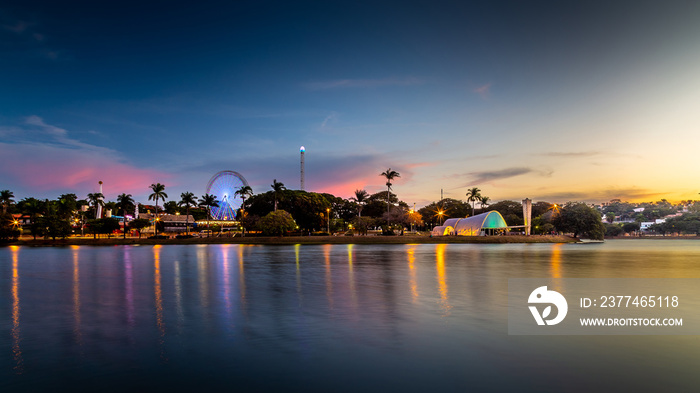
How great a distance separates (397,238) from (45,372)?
89588mm

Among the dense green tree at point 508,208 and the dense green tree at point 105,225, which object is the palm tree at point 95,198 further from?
the dense green tree at point 508,208

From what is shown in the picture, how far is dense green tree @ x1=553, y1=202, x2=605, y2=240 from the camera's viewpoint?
113 meters

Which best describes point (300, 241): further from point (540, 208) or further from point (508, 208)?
point (540, 208)

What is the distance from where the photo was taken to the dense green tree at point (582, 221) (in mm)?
113375

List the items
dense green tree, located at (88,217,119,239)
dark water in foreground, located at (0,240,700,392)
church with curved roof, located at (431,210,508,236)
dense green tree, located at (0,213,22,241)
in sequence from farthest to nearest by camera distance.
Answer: dense green tree, located at (88,217,119,239)
church with curved roof, located at (431,210,508,236)
dense green tree, located at (0,213,22,241)
dark water in foreground, located at (0,240,700,392)

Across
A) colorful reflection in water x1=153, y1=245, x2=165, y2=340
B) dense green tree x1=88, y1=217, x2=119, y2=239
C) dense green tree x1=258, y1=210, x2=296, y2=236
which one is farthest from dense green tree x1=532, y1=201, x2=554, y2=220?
colorful reflection in water x1=153, y1=245, x2=165, y2=340

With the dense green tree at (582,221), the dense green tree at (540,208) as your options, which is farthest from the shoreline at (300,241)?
the dense green tree at (540,208)

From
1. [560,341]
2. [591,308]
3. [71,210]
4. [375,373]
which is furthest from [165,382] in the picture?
[71,210]

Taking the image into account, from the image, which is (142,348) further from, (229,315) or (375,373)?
(375,373)

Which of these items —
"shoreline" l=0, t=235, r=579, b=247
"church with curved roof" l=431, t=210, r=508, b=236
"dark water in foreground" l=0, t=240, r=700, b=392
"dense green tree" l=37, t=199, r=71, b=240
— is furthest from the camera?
"church with curved roof" l=431, t=210, r=508, b=236

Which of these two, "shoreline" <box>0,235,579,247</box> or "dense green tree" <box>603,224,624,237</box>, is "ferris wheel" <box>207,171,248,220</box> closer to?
"shoreline" <box>0,235,579,247</box>

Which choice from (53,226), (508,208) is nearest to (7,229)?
(53,226)

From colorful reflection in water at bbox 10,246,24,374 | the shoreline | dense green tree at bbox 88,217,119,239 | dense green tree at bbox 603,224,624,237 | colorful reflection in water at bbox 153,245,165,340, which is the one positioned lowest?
dense green tree at bbox 603,224,624,237

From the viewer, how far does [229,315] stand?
742 inches
